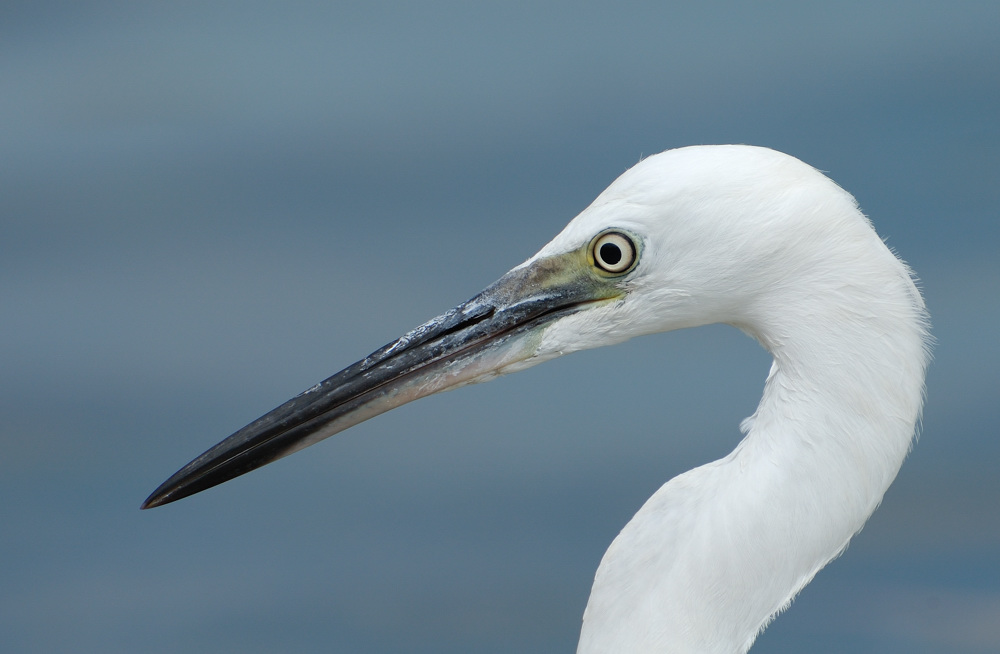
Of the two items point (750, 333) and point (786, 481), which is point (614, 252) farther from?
point (786, 481)

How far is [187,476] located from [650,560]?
3.42ft

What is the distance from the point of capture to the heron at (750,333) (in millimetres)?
1812

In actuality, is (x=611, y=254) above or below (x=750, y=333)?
above

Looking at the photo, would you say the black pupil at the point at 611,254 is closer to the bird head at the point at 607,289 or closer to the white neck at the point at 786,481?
the bird head at the point at 607,289

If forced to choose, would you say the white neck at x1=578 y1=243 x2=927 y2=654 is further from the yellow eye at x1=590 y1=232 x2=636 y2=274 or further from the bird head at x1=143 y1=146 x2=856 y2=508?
the yellow eye at x1=590 y1=232 x2=636 y2=274

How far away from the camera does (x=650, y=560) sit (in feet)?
6.50

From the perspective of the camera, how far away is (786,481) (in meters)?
1.87

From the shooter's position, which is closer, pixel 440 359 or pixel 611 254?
pixel 611 254

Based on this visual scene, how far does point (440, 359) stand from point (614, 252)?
0.43 m

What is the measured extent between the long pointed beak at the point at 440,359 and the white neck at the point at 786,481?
0.38 m

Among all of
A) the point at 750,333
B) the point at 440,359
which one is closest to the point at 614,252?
the point at 750,333

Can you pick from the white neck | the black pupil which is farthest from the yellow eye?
the white neck

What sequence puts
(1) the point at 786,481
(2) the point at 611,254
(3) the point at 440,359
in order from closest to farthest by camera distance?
1. (1) the point at 786,481
2. (2) the point at 611,254
3. (3) the point at 440,359

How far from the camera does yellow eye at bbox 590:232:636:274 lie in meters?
1.94
